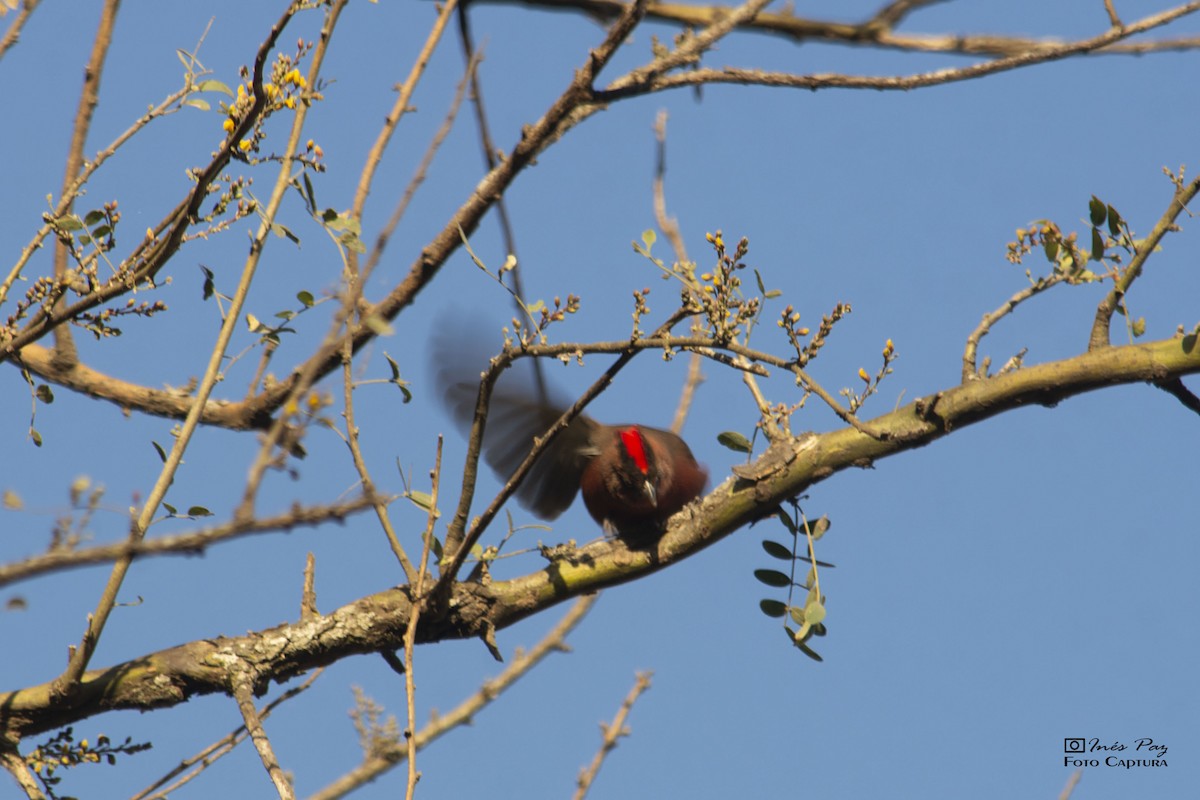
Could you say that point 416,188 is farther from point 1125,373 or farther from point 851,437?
point 1125,373

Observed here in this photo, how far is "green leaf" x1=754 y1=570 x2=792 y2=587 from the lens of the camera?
11.4 feet

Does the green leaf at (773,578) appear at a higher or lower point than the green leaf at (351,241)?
lower

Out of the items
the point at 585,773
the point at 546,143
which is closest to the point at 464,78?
the point at 546,143

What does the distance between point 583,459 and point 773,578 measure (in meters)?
1.62

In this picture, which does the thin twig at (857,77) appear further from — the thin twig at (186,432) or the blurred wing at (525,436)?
the blurred wing at (525,436)

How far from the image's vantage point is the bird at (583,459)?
4.52 metres

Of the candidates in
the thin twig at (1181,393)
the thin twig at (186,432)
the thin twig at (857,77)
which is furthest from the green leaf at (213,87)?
the thin twig at (1181,393)

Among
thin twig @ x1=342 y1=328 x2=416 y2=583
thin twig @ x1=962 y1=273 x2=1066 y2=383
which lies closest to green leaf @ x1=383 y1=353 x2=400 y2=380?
thin twig @ x1=342 y1=328 x2=416 y2=583

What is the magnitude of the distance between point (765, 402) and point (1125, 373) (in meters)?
1.02

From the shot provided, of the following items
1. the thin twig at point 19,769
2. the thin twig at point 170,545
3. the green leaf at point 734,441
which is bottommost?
the thin twig at point 170,545

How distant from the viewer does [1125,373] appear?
2.95m

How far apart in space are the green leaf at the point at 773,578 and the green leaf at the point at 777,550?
0.14ft

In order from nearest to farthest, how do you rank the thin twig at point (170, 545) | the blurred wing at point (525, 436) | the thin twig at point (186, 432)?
the thin twig at point (170, 545) → the thin twig at point (186, 432) → the blurred wing at point (525, 436)

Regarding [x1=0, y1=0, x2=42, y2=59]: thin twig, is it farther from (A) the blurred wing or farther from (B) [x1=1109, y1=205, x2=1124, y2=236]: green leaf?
(B) [x1=1109, y1=205, x2=1124, y2=236]: green leaf
